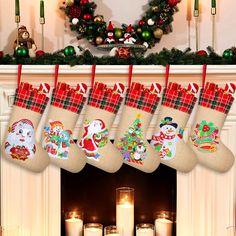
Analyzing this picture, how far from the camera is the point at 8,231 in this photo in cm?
262

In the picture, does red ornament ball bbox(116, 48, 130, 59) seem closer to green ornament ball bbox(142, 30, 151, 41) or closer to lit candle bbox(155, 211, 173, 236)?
green ornament ball bbox(142, 30, 151, 41)

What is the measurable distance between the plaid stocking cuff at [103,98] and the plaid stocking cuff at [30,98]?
22 centimetres

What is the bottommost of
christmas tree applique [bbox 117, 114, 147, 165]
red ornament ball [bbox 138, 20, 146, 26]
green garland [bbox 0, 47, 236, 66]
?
christmas tree applique [bbox 117, 114, 147, 165]

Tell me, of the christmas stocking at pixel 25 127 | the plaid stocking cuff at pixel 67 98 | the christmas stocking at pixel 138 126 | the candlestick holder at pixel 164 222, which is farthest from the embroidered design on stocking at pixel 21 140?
the candlestick holder at pixel 164 222

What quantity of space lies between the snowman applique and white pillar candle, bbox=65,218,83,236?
56cm

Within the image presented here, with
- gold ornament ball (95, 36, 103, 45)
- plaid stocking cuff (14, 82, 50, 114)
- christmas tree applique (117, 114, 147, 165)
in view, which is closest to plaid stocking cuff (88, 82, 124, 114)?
christmas tree applique (117, 114, 147, 165)

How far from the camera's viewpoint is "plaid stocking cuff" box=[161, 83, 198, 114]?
268cm

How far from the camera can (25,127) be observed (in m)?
2.63

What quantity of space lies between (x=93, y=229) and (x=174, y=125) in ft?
2.22

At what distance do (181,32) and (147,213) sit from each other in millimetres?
991

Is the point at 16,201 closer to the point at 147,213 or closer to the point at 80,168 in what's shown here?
the point at 80,168

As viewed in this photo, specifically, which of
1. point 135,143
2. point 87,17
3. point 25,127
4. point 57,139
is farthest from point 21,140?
point 87,17

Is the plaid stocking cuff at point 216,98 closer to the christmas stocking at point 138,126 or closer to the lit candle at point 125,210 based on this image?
the christmas stocking at point 138,126

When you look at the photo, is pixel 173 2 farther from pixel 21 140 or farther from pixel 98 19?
pixel 21 140
